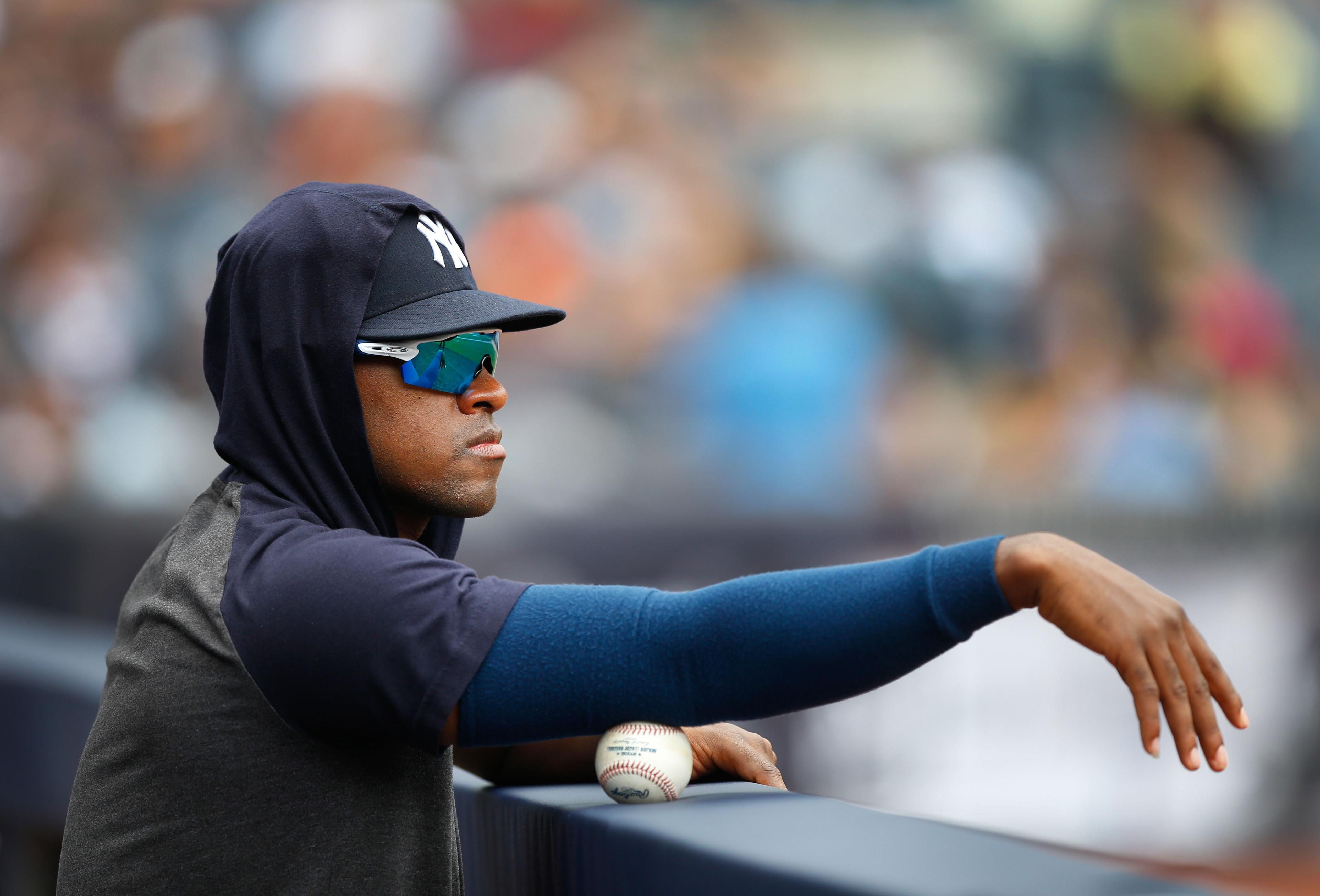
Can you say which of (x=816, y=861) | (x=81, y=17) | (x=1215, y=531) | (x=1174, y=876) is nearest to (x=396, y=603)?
(x=816, y=861)

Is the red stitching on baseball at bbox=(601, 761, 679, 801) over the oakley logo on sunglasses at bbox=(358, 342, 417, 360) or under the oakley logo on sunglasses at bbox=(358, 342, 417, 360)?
under

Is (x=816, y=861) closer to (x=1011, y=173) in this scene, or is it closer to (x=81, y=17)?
(x=81, y=17)

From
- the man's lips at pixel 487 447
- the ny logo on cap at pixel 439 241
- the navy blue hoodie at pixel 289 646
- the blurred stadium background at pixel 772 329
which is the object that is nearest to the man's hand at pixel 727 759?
the navy blue hoodie at pixel 289 646

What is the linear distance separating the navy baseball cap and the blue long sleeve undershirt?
0.39m

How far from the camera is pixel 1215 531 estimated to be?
21.7 feet

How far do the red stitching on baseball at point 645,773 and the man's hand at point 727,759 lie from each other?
181 millimetres

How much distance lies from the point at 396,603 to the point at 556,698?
0.19 meters

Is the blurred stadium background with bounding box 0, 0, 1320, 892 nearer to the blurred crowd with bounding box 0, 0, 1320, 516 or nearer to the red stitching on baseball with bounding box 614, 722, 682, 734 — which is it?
the blurred crowd with bounding box 0, 0, 1320, 516

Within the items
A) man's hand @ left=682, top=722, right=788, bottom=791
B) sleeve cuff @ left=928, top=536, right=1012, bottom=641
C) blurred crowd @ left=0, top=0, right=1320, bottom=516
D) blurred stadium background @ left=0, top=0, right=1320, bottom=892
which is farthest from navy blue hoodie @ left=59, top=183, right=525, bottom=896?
blurred crowd @ left=0, top=0, right=1320, bottom=516

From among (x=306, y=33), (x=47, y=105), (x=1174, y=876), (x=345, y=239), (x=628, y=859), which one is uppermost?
(x=306, y=33)

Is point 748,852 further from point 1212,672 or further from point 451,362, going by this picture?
point 451,362

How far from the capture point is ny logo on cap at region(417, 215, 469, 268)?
5.78 feet

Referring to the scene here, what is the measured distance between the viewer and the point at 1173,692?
1276 mm

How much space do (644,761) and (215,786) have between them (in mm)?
461
